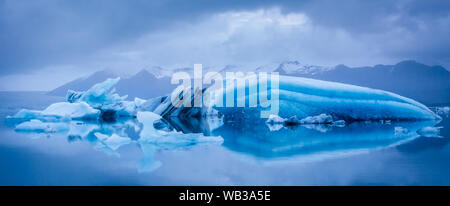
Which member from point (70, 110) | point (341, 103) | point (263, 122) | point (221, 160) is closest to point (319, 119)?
point (341, 103)

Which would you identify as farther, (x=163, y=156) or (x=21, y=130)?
(x=21, y=130)

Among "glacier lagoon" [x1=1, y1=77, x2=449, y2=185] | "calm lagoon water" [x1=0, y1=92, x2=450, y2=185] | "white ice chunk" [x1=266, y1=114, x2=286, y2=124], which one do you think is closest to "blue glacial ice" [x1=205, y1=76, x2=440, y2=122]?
"white ice chunk" [x1=266, y1=114, x2=286, y2=124]

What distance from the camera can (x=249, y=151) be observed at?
2.71 m

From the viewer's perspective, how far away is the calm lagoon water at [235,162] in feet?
6.06

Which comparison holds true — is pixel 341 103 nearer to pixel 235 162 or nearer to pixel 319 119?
pixel 319 119

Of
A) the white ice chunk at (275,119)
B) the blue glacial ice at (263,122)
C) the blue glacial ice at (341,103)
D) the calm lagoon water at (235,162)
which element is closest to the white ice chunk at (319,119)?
the blue glacial ice at (263,122)

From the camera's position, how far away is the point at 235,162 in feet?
7.48

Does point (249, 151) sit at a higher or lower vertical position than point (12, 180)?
higher

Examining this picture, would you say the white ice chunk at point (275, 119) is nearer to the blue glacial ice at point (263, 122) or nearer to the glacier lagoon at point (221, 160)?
the blue glacial ice at point (263, 122)
